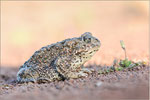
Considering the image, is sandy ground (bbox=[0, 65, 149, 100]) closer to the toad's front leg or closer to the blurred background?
the toad's front leg

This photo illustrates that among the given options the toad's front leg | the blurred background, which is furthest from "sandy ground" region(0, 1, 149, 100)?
the toad's front leg

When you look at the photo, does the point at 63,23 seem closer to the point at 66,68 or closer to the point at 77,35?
the point at 77,35

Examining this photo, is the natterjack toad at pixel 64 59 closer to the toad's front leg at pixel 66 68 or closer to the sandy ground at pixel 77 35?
the toad's front leg at pixel 66 68

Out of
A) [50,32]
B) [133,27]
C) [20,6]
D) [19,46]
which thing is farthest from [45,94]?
[20,6]

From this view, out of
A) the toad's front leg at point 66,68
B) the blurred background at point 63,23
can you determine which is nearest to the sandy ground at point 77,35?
the blurred background at point 63,23

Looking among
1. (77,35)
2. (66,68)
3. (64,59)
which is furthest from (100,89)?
(77,35)
